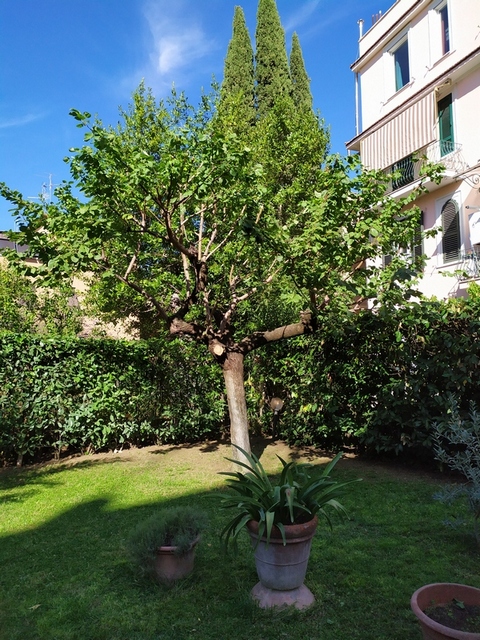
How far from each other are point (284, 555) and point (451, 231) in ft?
47.8

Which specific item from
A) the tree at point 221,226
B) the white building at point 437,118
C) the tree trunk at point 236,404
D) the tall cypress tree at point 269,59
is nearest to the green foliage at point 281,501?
the tree at point 221,226

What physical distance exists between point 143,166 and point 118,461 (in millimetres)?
5262

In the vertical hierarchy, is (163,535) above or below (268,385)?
below

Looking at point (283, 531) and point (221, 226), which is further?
point (221, 226)

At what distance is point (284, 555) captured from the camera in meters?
3.26

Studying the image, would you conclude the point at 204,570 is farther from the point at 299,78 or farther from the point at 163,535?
the point at 299,78


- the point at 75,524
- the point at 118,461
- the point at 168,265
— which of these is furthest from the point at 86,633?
the point at 168,265

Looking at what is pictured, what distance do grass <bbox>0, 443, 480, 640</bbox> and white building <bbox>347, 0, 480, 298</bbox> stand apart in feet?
35.3

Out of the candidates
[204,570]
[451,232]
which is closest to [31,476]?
[204,570]

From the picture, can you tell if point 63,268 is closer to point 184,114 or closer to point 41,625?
point 41,625

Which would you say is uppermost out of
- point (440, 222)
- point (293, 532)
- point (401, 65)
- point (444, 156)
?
point (401, 65)

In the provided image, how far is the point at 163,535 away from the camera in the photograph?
3721 mm

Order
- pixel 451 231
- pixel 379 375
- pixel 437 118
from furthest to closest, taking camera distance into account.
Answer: pixel 437 118 < pixel 451 231 < pixel 379 375

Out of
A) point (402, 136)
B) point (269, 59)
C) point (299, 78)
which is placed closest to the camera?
point (402, 136)
